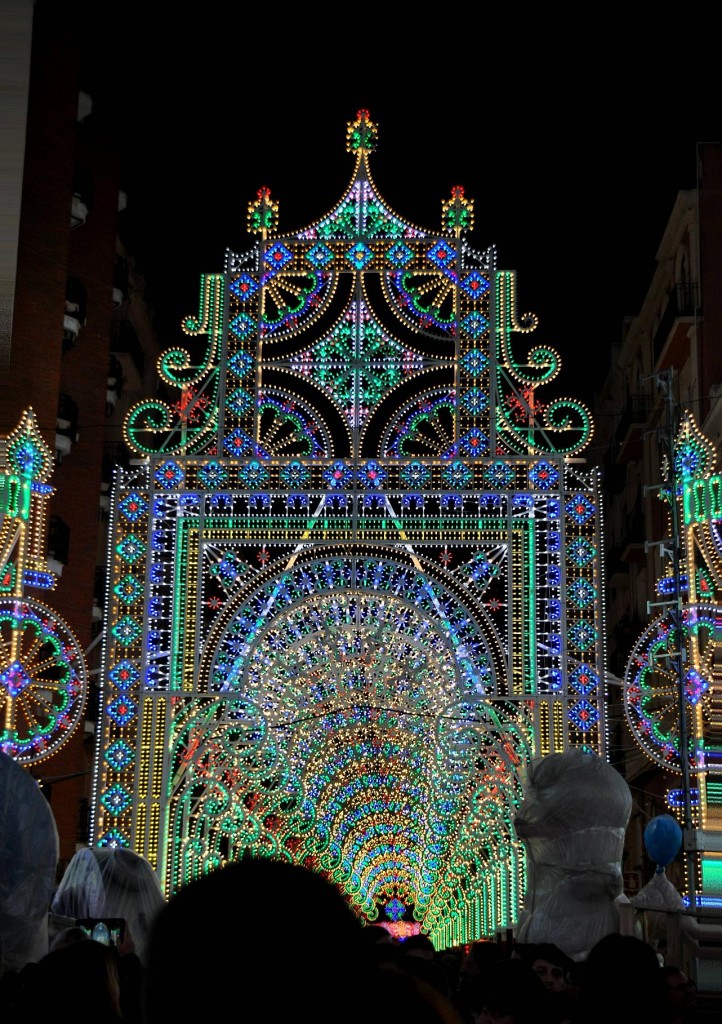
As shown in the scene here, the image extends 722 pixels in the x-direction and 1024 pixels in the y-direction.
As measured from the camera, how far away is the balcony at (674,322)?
28.9 metres

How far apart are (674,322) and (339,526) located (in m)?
14.0

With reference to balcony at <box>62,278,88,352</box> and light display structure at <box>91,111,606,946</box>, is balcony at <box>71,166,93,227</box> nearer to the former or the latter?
balcony at <box>62,278,88,352</box>

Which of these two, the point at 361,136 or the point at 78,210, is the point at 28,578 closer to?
the point at 361,136

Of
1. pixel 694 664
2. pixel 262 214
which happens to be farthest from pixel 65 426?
pixel 694 664

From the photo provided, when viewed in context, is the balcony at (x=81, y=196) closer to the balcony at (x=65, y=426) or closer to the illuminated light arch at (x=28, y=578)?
the balcony at (x=65, y=426)

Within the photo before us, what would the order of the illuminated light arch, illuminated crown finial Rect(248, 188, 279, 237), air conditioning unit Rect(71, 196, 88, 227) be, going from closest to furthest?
the illuminated light arch
illuminated crown finial Rect(248, 188, 279, 237)
air conditioning unit Rect(71, 196, 88, 227)

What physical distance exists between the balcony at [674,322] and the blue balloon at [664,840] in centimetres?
1585

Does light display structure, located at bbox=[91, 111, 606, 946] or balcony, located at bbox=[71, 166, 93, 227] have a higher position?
balcony, located at bbox=[71, 166, 93, 227]

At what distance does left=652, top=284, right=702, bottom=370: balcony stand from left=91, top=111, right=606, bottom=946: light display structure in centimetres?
1205

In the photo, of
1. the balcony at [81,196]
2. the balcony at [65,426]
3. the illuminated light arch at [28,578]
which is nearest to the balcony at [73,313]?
the balcony at [65,426]

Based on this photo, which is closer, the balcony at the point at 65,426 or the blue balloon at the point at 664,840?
the blue balloon at the point at 664,840

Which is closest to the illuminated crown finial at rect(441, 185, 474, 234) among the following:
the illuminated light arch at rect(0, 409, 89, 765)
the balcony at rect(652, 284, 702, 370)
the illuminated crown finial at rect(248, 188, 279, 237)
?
the illuminated crown finial at rect(248, 188, 279, 237)

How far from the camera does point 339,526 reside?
55.2 ft

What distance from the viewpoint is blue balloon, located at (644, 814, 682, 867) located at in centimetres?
1411
